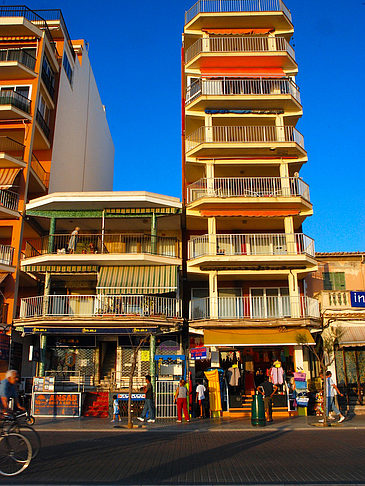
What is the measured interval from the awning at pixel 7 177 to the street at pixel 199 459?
14079 mm

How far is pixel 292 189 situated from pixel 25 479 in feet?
69.1

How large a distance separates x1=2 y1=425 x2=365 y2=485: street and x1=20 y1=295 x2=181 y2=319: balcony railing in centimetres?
869

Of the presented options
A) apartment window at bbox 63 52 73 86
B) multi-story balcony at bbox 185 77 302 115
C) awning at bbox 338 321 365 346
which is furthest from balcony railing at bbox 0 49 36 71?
awning at bbox 338 321 365 346

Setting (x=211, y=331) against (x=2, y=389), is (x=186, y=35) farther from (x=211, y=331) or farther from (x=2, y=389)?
(x=2, y=389)

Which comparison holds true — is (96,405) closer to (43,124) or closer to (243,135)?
(43,124)

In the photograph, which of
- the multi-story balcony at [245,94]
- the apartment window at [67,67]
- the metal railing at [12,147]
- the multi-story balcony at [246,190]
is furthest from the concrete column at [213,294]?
the apartment window at [67,67]

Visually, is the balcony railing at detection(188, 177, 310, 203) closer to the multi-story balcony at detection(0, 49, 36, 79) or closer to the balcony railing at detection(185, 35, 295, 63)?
the balcony railing at detection(185, 35, 295, 63)

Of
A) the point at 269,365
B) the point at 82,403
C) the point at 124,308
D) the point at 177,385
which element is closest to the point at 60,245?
the point at 124,308

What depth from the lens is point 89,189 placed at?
116 ft

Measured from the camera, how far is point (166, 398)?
18922 mm

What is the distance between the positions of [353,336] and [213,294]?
7.05 meters

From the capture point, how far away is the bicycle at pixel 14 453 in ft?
28.4

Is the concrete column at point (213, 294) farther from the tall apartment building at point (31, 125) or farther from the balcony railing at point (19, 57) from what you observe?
the balcony railing at point (19, 57)

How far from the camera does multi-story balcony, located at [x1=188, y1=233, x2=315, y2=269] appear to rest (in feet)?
77.6
